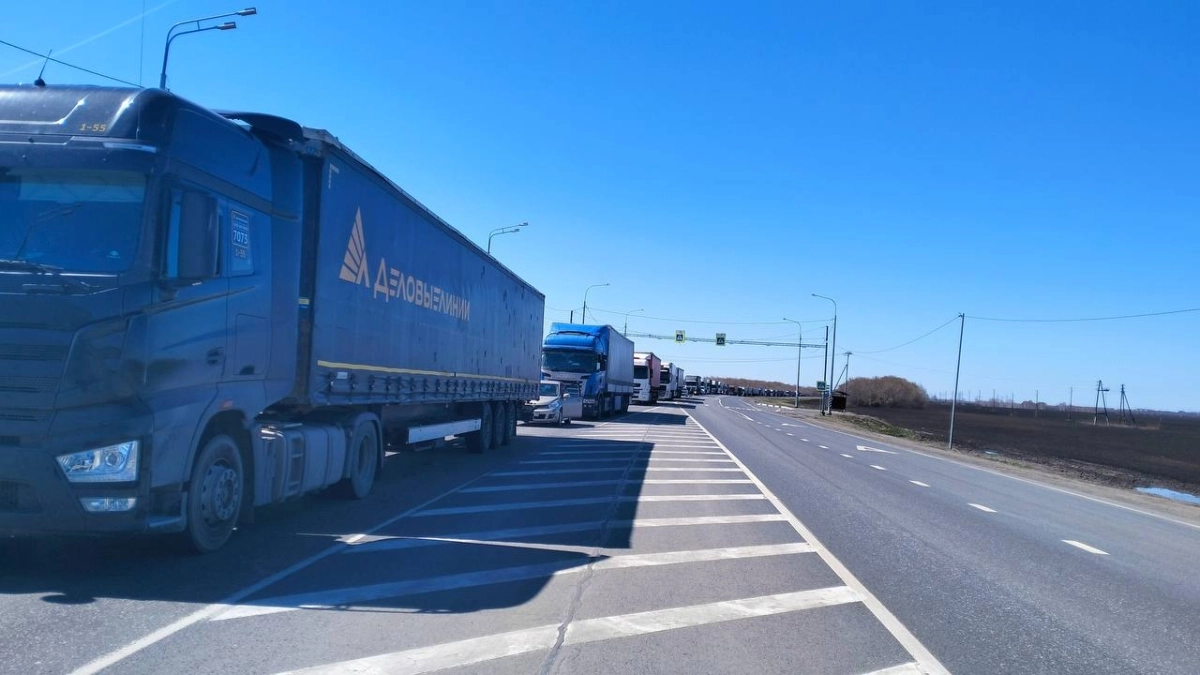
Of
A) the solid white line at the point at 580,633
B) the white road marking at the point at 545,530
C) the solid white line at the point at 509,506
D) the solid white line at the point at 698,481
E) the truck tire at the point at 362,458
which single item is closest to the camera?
the solid white line at the point at 580,633

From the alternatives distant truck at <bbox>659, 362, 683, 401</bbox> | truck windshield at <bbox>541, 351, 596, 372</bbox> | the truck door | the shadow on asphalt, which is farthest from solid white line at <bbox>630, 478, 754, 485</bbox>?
distant truck at <bbox>659, 362, 683, 401</bbox>

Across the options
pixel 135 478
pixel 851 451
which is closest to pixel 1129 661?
pixel 135 478

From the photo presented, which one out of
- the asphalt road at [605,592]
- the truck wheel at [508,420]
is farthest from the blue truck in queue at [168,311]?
the truck wheel at [508,420]

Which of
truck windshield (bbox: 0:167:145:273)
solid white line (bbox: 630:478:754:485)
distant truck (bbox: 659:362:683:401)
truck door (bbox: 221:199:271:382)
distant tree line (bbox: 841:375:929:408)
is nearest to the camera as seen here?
truck windshield (bbox: 0:167:145:273)

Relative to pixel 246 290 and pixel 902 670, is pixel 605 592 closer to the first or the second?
pixel 902 670

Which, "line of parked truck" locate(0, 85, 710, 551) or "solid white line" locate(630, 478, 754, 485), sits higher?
"line of parked truck" locate(0, 85, 710, 551)

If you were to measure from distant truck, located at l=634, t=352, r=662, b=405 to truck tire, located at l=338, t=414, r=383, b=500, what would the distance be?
53811 millimetres

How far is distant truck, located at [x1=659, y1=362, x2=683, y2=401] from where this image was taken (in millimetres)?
84294

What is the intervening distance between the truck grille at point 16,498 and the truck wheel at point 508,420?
16.5m

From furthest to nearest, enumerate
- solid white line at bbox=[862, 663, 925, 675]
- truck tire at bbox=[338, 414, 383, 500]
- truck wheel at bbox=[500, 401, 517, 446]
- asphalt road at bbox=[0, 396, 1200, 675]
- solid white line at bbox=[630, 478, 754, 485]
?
truck wheel at bbox=[500, 401, 517, 446]
solid white line at bbox=[630, 478, 754, 485]
truck tire at bbox=[338, 414, 383, 500]
asphalt road at bbox=[0, 396, 1200, 675]
solid white line at bbox=[862, 663, 925, 675]

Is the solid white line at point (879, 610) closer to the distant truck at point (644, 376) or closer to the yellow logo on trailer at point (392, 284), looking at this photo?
the yellow logo on trailer at point (392, 284)

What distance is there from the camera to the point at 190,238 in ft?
26.6

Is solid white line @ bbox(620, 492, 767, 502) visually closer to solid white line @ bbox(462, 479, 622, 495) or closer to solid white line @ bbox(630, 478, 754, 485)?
solid white line @ bbox(462, 479, 622, 495)

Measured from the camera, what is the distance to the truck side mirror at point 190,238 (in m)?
8.03
